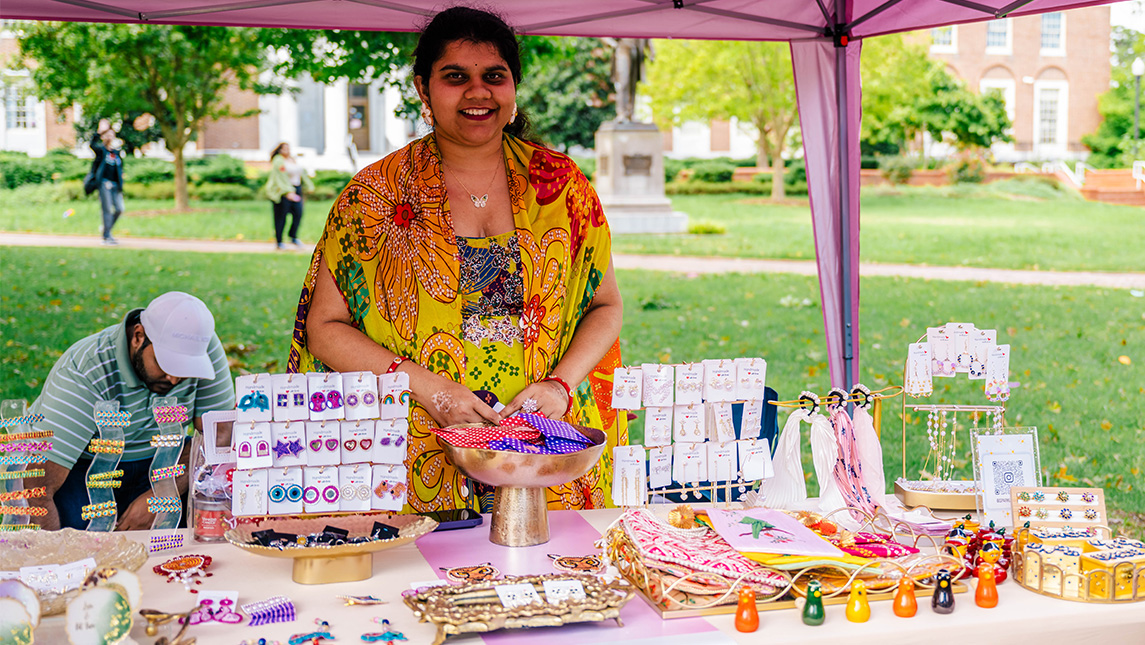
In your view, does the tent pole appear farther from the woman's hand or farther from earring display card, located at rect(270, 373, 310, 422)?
earring display card, located at rect(270, 373, 310, 422)

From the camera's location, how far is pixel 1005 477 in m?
2.19

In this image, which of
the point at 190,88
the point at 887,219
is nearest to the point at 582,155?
the point at 887,219

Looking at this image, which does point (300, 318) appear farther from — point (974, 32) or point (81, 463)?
point (974, 32)

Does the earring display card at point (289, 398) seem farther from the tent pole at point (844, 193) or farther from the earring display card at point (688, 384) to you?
the tent pole at point (844, 193)

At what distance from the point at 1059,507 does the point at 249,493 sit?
5.19 ft

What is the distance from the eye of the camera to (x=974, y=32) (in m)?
29.4

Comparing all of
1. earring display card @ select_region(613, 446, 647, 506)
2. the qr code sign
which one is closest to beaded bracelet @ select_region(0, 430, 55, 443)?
earring display card @ select_region(613, 446, 647, 506)

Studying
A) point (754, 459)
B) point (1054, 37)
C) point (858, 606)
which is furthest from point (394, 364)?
point (1054, 37)

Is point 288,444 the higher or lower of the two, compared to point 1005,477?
higher

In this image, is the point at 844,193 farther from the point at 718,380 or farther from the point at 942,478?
the point at 718,380

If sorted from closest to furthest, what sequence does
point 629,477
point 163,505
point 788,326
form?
1. point 163,505
2. point 629,477
3. point 788,326

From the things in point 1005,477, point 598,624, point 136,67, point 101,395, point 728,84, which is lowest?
point 598,624

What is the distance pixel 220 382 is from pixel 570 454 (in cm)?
155

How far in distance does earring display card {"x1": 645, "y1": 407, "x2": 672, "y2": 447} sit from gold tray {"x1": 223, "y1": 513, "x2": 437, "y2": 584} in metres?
0.52
